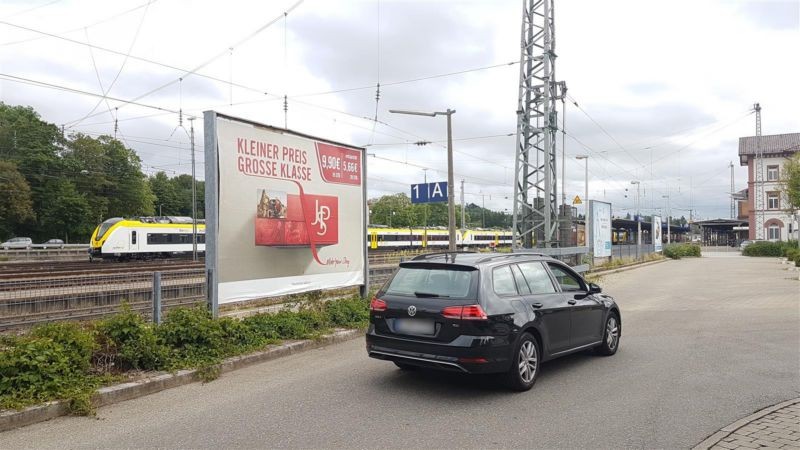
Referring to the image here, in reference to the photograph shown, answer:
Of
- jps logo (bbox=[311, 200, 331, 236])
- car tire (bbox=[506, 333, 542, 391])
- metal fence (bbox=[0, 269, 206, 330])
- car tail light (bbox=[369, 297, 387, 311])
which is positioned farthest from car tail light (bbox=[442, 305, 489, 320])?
jps logo (bbox=[311, 200, 331, 236])

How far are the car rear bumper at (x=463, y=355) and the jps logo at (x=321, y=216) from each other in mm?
4839

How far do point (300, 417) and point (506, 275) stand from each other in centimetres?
277

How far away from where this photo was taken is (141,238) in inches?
1618

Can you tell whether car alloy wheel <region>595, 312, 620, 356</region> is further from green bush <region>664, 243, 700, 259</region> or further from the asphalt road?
green bush <region>664, 243, 700, 259</region>

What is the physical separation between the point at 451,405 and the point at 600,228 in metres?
24.5

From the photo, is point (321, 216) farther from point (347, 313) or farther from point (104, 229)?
point (104, 229)

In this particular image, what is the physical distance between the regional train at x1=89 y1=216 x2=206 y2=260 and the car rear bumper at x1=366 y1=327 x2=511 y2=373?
124 feet

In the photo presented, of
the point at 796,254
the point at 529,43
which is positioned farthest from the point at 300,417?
the point at 796,254

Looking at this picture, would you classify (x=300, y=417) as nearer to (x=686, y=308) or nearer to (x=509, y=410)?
(x=509, y=410)

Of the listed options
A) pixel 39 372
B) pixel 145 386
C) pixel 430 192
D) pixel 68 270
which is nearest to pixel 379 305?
pixel 145 386

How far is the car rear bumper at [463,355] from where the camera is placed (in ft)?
19.5

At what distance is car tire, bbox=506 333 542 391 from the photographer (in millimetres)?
6172

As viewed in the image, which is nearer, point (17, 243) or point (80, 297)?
point (80, 297)

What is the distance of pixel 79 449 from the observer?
4645 mm
